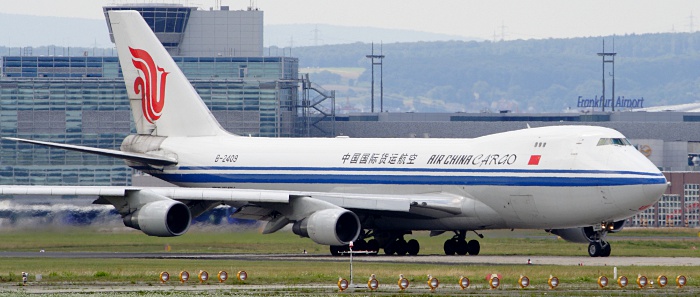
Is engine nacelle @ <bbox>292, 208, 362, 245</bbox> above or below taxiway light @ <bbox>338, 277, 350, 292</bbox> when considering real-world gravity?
above

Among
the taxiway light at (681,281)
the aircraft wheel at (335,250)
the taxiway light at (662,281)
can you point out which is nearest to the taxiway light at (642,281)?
the taxiway light at (662,281)

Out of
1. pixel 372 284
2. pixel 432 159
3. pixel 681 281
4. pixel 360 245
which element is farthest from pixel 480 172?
pixel 372 284

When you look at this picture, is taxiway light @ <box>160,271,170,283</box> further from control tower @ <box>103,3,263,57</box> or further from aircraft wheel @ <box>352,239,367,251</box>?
control tower @ <box>103,3,263,57</box>

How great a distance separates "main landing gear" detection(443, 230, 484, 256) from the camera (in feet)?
185

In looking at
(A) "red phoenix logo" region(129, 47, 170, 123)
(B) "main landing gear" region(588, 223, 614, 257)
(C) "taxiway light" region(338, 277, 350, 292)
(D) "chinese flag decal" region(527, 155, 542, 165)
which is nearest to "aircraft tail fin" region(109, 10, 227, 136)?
(A) "red phoenix logo" region(129, 47, 170, 123)

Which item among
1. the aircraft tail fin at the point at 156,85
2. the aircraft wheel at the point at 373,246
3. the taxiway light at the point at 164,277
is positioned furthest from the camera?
the aircraft tail fin at the point at 156,85

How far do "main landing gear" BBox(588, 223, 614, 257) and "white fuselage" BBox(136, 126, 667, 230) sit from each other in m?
1.24

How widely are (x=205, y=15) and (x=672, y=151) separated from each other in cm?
5488

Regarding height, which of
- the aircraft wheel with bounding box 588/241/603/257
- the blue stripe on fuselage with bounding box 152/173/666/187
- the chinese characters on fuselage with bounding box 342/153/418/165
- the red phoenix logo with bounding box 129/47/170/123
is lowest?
the aircraft wheel with bounding box 588/241/603/257

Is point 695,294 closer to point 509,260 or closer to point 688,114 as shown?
point 509,260

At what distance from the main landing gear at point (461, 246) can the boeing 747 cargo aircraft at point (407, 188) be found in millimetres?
48

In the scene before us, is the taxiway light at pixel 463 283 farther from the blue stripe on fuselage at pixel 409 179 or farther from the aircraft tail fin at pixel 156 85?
the aircraft tail fin at pixel 156 85

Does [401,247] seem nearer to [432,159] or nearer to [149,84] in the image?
[432,159]

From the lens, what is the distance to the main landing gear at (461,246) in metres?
56.3
